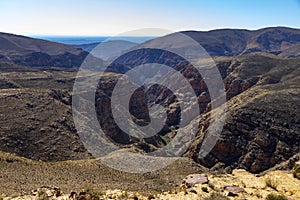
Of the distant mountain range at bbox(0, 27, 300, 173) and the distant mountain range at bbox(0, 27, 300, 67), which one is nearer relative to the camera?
the distant mountain range at bbox(0, 27, 300, 173)

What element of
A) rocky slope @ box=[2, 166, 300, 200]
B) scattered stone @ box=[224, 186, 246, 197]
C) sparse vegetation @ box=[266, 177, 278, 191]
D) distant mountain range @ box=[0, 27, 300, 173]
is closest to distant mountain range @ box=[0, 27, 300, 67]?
distant mountain range @ box=[0, 27, 300, 173]

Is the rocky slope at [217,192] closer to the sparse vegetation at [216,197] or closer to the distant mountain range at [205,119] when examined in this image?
the sparse vegetation at [216,197]

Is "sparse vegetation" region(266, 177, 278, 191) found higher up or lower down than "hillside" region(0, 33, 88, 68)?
Result: lower down

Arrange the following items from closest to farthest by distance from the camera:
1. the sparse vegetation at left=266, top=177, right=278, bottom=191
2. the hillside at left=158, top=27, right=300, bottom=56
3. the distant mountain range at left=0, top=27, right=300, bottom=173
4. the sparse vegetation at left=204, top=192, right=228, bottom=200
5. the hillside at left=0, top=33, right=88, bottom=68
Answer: the sparse vegetation at left=204, top=192, right=228, bottom=200 < the sparse vegetation at left=266, top=177, right=278, bottom=191 < the distant mountain range at left=0, top=27, right=300, bottom=173 < the hillside at left=0, top=33, right=88, bottom=68 < the hillside at left=158, top=27, right=300, bottom=56

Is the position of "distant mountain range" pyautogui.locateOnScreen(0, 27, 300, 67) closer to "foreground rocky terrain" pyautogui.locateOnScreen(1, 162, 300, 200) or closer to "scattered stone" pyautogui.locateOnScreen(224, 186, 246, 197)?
"foreground rocky terrain" pyautogui.locateOnScreen(1, 162, 300, 200)

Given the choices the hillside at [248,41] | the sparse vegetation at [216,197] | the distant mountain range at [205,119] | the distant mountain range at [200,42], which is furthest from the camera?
the hillside at [248,41]

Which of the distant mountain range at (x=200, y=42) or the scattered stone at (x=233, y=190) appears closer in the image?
the scattered stone at (x=233, y=190)

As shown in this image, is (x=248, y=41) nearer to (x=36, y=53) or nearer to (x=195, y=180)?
(x=36, y=53)

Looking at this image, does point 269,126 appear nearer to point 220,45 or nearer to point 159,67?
point 159,67

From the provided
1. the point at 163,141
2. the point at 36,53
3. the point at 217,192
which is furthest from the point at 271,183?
the point at 36,53

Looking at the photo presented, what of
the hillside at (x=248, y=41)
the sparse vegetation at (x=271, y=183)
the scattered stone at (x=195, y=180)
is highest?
the hillside at (x=248, y=41)

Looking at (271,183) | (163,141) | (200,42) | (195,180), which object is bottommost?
(163,141)

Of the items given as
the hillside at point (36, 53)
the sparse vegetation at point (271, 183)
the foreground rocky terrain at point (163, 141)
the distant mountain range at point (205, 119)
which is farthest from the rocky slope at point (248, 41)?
the sparse vegetation at point (271, 183)
